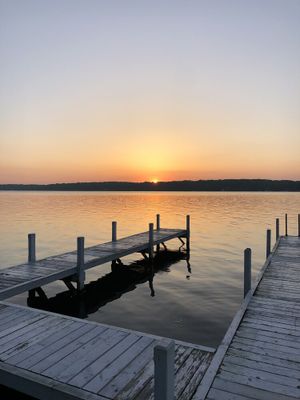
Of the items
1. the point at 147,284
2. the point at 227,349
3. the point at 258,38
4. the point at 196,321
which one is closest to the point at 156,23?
the point at 258,38

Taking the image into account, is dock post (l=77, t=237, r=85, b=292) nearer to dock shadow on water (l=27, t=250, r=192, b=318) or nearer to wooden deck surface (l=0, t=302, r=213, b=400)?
dock shadow on water (l=27, t=250, r=192, b=318)

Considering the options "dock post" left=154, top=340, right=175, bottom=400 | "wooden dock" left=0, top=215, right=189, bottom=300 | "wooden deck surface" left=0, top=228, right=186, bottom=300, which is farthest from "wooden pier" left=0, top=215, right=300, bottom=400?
"wooden dock" left=0, top=215, right=189, bottom=300

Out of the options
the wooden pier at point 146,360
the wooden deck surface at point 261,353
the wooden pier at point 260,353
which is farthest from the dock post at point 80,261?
the wooden deck surface at point 261,353

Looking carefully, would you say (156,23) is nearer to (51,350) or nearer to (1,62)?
(1,62)

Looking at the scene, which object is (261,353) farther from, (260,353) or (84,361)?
(84,361)

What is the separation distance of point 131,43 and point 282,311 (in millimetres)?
18160

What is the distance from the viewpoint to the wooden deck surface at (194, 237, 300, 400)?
474 cm

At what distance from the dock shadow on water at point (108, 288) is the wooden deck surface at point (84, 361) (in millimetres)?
5493

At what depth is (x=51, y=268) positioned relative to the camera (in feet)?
41.3

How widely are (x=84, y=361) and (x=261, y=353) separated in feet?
10.5

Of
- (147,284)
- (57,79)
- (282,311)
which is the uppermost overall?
(57,79)

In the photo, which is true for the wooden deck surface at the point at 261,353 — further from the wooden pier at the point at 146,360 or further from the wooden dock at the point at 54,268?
the wooden dock at the point at 54,268

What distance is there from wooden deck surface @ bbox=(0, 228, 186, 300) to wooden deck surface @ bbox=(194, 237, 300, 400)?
6.68 metres

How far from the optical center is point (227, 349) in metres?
6.03
